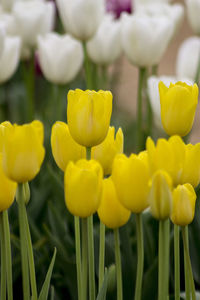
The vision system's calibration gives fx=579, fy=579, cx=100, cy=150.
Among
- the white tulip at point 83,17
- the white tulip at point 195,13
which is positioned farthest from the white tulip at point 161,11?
the white tulip at point 83,17

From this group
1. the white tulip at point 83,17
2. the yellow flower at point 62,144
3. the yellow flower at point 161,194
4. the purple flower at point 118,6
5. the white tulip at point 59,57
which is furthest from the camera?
the purple flower at point 118,6

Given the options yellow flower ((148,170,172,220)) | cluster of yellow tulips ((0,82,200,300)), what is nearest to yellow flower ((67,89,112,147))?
cluster of yellow tulips ((0,82,200,300))

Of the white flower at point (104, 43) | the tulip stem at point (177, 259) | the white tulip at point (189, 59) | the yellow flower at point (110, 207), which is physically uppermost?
the white flower at point (104, 43)

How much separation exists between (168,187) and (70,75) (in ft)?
3.02

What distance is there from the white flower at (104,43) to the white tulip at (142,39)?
0.14 m

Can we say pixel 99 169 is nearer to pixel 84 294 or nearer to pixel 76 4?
pixel 84 294

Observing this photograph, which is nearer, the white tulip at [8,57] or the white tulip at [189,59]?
the white tulip at [8,57]

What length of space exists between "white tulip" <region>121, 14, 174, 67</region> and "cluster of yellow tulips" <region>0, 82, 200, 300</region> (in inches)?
26.3

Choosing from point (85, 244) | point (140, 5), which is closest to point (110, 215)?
point (85, 244)

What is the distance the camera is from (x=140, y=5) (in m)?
1.51

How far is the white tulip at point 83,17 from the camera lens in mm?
1256

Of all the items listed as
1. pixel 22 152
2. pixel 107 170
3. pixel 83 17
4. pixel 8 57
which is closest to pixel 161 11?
pixel 83 17

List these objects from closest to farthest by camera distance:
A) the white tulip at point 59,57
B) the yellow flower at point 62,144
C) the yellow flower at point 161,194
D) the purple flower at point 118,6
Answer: the yellow flower at point 161,194, the yellow flower at point 62,144, the white tulip at point 59,57, the purple flower at point 118,6

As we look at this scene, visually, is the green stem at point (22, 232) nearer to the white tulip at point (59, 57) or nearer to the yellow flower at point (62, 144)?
the yellow flower at point (62, 144)
